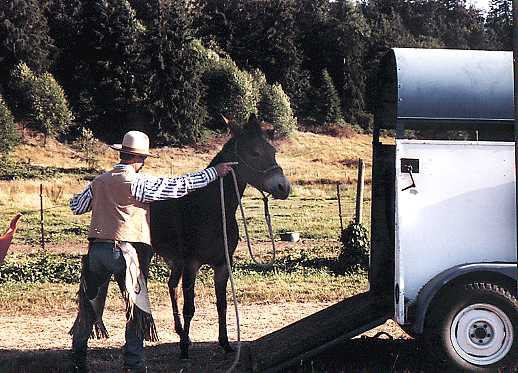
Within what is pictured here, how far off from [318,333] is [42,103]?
39567 mm

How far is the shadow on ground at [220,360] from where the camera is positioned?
22.0 feet

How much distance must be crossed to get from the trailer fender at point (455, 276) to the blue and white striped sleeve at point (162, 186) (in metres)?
2.12

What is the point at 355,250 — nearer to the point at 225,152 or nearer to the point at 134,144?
the point at 225,152

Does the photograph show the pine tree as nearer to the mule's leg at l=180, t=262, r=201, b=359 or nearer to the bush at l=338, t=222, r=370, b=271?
the bush at l=338, t=222, r=370, b=271

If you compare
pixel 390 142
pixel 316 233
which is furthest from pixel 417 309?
pixel 316 233

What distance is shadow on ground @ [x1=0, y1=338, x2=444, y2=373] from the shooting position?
6.70 meters

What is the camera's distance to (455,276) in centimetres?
589

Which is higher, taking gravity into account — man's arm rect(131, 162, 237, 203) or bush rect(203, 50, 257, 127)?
bush rect(203, 50, 257, 127)

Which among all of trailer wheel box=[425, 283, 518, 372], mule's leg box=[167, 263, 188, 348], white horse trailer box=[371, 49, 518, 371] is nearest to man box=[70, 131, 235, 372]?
mule's leg box=[167, 263, 188, 348]

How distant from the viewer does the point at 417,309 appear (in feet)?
19.7

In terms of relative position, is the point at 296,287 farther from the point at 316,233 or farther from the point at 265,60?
the point at 265,60

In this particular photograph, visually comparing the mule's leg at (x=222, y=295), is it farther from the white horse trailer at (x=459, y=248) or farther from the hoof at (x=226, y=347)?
the white horse trailer at (x=459, y=248)

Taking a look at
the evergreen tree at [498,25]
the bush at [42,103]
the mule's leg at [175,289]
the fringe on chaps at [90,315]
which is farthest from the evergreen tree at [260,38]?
the fringe on chaps at [90,315]

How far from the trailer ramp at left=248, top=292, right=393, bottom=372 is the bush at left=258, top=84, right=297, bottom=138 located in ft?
121
